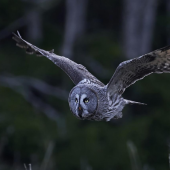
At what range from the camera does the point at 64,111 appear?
14.4 meters

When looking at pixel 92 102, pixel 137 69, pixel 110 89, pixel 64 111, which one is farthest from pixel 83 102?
pixel 64 111

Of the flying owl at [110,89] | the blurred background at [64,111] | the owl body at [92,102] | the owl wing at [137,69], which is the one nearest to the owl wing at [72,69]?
the flying owl at [110,89]

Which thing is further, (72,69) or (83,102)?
(72,69)

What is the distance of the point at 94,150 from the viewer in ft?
44.1

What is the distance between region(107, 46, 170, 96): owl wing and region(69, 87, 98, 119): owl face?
0.27 metres

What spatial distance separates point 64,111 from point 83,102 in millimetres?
6891

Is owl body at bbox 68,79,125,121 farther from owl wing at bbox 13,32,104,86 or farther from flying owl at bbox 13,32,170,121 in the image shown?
owl wing at bbox 13,32,104,86

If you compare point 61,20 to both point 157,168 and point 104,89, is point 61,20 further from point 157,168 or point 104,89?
point 104,89

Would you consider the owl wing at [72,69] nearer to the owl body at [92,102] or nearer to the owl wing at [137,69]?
the owl body at [92,102]

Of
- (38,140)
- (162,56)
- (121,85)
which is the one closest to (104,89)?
(121,85)

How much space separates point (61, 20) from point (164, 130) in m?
6.85

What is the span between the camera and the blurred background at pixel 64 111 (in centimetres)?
1304

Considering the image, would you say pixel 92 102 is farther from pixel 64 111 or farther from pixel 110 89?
pixel 64 111

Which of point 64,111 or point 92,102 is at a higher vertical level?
point 64,111
